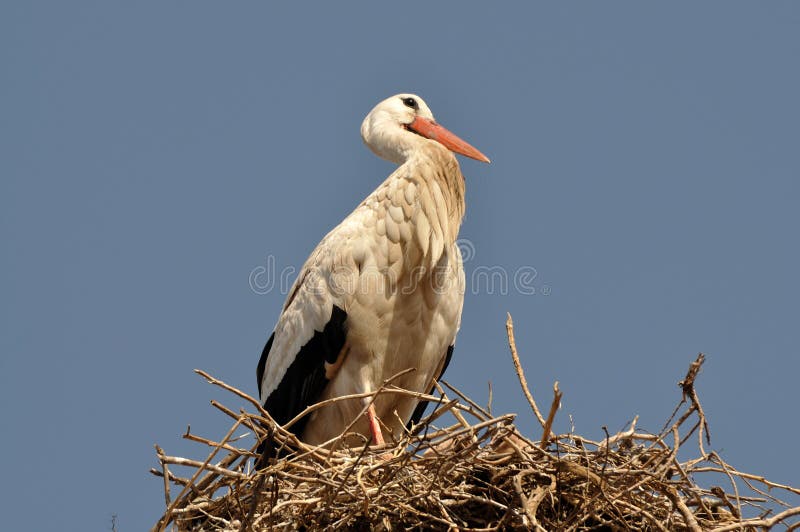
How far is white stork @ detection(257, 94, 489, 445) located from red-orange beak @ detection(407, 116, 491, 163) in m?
0.67

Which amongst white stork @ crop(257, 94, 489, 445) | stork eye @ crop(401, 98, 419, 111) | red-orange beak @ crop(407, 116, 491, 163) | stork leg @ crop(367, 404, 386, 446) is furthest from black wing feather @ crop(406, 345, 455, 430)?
stork eye @ crop(401, 98, 419, 111)

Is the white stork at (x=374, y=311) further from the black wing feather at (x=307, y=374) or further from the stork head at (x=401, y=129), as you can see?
the stork head at (x=401, y=129)

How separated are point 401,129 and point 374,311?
4.40ft

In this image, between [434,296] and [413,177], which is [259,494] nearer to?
[434,296]

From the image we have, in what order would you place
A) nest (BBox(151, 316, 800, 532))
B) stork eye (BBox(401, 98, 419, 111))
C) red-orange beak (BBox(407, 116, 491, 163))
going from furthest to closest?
1. stork eye (BBox(401, 98, 419, 111))
2. red-orange beak (BBox(407, 116, 491, 163))
3. nest (BBox(151, 316, 800, 532))

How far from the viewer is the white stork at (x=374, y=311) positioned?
5852 millimetres

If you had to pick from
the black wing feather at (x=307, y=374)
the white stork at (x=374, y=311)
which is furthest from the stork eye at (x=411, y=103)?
the black wing feather at (x=307, y=374)

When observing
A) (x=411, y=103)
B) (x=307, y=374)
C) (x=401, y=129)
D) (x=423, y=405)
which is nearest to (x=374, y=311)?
(x=307, y=374)

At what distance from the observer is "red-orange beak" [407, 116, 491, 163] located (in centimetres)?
690

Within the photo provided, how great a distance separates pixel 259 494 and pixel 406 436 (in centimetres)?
65

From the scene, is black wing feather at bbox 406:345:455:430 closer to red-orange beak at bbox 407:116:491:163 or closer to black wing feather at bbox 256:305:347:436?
black wing feather at bbox 256:305:347:436

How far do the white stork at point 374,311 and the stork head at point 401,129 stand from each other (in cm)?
48

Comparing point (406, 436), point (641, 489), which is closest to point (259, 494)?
point (406, 436)

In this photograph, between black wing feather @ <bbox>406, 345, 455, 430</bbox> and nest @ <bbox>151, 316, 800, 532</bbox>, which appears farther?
black wing feather @ <bbox>406, 345, 455, 430</bbox>
